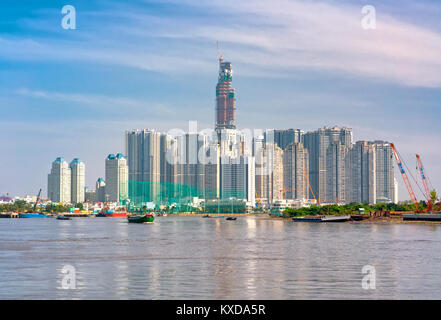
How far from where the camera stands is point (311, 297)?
36.3 meters

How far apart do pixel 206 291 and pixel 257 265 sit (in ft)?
53.9

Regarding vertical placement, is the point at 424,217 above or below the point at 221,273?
below

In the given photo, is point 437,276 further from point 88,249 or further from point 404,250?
point 88,249

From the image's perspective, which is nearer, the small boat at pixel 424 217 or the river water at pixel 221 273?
the river water at pixel 221 273

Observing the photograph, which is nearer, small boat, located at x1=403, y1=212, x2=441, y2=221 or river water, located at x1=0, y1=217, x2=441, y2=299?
river water, located at x1=0, y1=217, x2=441, y2=299

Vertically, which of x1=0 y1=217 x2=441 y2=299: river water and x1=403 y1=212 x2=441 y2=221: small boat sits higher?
x1=0 y1=217 x2=441 y2=299: river water

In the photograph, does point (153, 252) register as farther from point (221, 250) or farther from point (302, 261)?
point (302, 261)

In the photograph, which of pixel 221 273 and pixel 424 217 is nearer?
pixel 221 273

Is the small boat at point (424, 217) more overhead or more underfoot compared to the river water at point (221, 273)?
more underfoot

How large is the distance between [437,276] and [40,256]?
39674mm

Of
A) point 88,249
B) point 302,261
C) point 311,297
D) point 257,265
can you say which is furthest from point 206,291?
point 88,249
